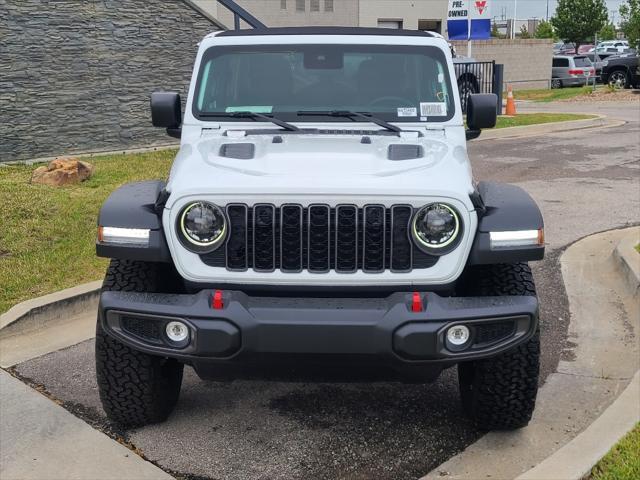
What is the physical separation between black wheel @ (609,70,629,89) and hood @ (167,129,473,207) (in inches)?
1160

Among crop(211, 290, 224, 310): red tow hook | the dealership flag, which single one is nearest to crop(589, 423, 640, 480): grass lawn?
crop(211, 290, 224, 310): red tow hook

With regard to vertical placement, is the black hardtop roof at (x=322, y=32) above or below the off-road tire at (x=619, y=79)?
above

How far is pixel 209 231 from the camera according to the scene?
10.8 feet

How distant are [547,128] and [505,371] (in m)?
15.0

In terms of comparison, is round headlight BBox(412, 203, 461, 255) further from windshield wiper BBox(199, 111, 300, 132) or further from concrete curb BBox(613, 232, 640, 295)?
concrete curb BBox(613, 232, 640, 295)

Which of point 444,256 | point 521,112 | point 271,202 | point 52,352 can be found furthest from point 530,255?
point 521,112

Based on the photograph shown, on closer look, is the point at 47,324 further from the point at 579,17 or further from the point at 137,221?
the point at 579,17

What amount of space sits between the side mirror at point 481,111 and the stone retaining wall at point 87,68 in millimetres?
8721

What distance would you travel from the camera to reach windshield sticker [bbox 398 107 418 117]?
4371mm

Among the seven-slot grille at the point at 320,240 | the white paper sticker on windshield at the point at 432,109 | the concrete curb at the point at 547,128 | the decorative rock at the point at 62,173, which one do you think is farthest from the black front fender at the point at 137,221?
the concrete curb at the point at 547,128

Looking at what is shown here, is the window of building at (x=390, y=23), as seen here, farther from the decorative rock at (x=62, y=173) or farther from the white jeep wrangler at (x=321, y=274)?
the white jeep wrangler at (x=321, y=274)

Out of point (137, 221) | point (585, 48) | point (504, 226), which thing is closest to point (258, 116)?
point (137, 221)

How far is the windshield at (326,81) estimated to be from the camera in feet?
14.4

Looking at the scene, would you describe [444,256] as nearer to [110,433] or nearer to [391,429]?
[391,429]
